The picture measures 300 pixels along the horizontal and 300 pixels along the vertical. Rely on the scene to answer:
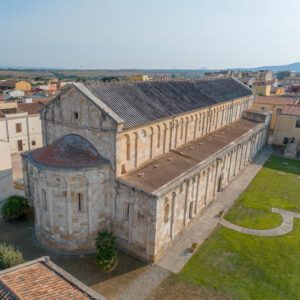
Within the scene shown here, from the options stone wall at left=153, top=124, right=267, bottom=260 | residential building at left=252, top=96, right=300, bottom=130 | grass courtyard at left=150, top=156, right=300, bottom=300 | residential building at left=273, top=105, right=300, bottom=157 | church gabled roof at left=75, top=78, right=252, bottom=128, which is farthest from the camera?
residential building at left=252, top=96, right=300, bottom=130

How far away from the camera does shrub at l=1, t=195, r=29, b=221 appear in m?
30.9

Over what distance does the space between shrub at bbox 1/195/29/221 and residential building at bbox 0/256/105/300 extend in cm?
1527

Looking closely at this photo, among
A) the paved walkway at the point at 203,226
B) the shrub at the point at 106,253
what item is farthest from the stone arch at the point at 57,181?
the paved walkway at the point at 203,226

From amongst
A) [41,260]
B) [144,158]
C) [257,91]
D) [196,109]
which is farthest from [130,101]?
[257,91]

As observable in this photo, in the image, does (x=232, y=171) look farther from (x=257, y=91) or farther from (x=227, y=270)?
(x=257, y=91)

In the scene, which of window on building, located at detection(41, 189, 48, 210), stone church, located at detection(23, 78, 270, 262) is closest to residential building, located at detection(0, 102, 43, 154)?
stone church, located at detection(23, 78, 270, 262)

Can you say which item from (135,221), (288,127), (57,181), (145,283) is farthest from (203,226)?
(288,127)

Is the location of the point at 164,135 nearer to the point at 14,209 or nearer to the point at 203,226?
the point at 203,226

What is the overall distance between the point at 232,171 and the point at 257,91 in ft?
207

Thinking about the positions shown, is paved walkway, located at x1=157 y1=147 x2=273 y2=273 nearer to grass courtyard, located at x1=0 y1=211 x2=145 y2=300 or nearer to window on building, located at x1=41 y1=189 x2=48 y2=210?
grass courtyard, located at x1=0 y1=211 x2=145 y2=300

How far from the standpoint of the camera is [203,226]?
104ft

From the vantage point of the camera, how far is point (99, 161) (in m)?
26.2

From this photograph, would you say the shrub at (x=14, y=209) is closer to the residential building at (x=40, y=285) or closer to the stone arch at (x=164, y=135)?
the residential building at (x=40, y=285)

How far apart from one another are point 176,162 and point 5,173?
21.0 meters
